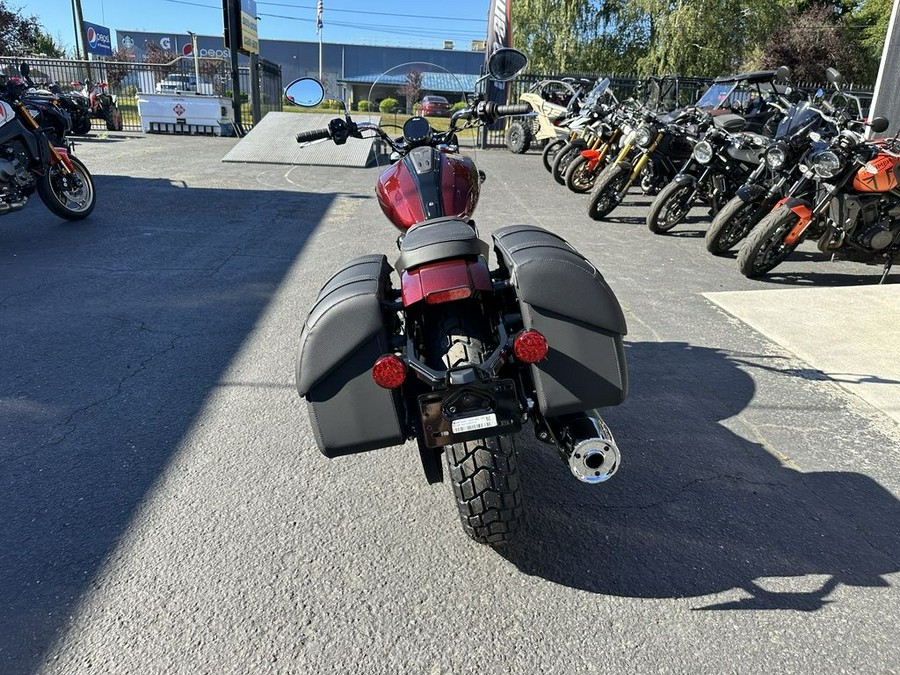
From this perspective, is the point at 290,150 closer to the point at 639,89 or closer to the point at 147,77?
the point at 639,89

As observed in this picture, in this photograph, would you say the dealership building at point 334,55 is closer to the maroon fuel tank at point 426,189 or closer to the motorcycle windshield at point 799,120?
the motorcycle windshield at point 799,120

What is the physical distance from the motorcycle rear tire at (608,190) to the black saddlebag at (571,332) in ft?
21.1

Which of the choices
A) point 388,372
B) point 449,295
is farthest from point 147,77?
point 388,372

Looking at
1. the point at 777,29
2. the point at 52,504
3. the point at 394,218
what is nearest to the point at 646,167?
the point at 394,218

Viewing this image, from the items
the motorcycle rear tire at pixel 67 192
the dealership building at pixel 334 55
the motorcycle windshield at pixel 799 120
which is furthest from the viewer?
the dealership building at pixel 334 55

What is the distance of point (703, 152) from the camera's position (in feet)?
22.8

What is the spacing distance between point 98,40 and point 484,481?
1694 inches

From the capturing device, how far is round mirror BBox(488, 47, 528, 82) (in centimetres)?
420

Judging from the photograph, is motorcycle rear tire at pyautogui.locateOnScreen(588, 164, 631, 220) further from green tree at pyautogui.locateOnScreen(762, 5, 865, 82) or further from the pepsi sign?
the pepsi sign

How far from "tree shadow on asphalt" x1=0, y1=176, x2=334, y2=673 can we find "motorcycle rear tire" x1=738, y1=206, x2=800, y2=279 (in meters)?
4.27

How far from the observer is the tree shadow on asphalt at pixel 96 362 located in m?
2.27

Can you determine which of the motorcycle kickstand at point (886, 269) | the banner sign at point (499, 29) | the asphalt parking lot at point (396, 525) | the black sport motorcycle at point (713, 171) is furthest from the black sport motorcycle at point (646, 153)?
the banner sign at point (499, 29)

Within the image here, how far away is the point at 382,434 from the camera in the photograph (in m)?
2.07

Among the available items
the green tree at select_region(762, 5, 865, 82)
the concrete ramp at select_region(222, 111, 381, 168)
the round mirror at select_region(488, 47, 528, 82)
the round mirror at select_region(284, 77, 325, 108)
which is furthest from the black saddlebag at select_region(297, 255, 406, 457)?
the green tree at select_region(762, 5, 865, 82)
